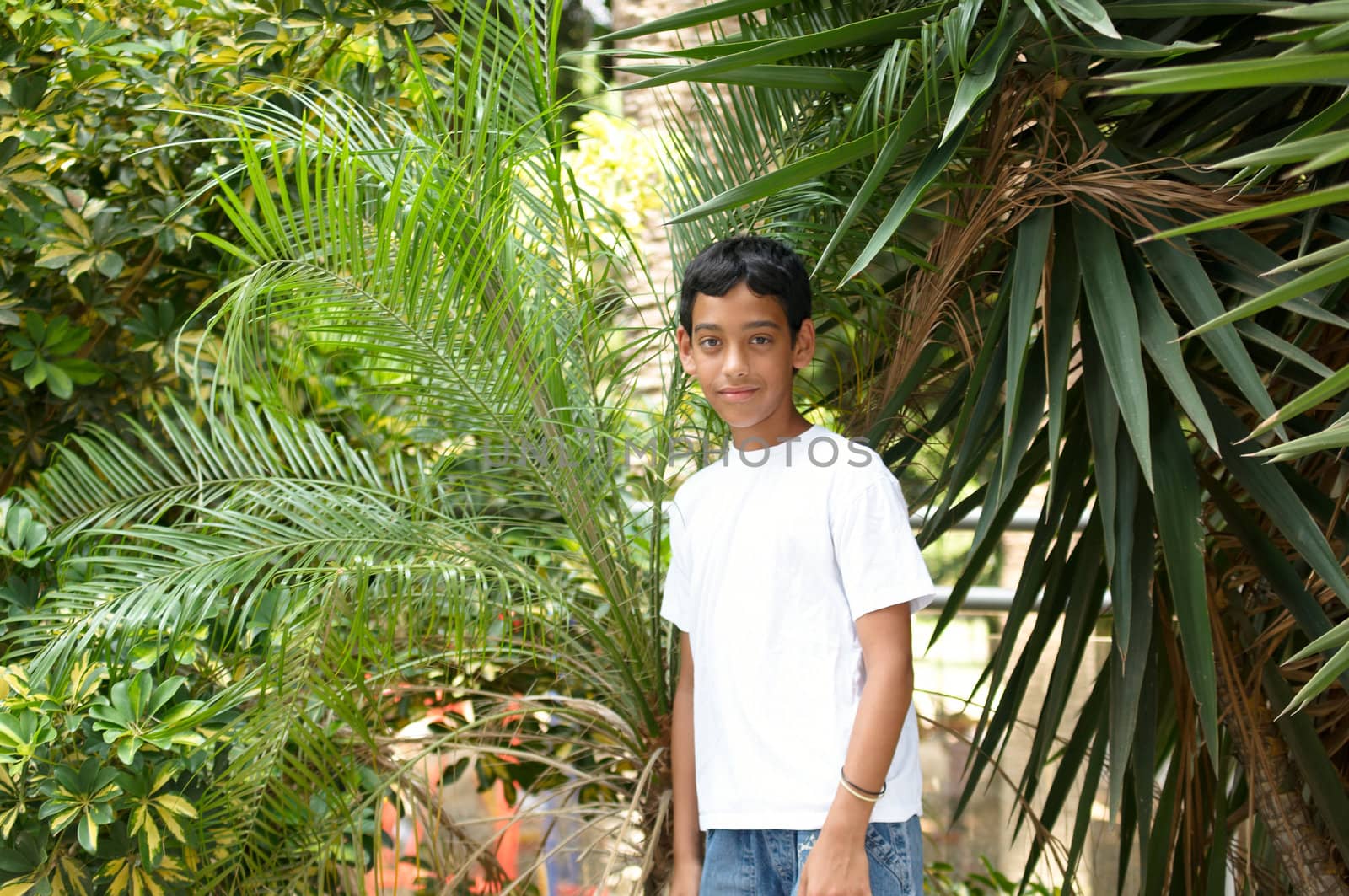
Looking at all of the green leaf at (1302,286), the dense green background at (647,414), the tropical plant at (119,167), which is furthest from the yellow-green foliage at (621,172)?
the green leaf at (1302,286)

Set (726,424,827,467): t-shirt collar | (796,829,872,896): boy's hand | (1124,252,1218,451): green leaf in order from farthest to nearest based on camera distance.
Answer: (726,424,827,467): t-shirt collar → (1124,252,1218,451): green leaf → (796,829,872,896): boy's hand

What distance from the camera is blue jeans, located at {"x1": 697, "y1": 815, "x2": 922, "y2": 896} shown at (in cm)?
146

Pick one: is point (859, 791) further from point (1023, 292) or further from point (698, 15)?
point (698, 15)

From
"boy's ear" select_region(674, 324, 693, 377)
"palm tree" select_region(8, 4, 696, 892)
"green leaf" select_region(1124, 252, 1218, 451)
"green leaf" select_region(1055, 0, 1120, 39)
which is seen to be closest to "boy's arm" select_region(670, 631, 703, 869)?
"palm tree" select_region(8, 4, 696, 892)

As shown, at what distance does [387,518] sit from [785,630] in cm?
80

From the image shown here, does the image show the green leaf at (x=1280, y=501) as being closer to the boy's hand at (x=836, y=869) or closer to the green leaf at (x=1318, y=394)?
the green leaf at (x=1318, y=394)

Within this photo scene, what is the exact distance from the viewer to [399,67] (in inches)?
102

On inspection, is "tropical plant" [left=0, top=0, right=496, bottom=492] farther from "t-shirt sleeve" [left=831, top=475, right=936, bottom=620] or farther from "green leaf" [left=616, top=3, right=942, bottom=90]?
"t-shirt sleeve" [left=831, top=475, right=936, bottom=620]

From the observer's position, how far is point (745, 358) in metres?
1.59

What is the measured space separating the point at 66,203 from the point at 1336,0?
2401mm

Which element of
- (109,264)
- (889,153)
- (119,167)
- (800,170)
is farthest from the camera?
(119,167)

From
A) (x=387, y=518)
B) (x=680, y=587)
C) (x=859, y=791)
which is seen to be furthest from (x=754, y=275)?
(x=387, y=518)

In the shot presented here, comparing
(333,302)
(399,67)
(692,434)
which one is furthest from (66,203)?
(692,434)

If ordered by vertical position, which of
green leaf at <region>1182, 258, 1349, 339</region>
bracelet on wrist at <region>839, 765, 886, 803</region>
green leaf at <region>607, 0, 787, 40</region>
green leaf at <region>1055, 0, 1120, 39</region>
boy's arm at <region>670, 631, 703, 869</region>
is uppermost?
green leaf at <region>607, 0, 787, 40</region>
